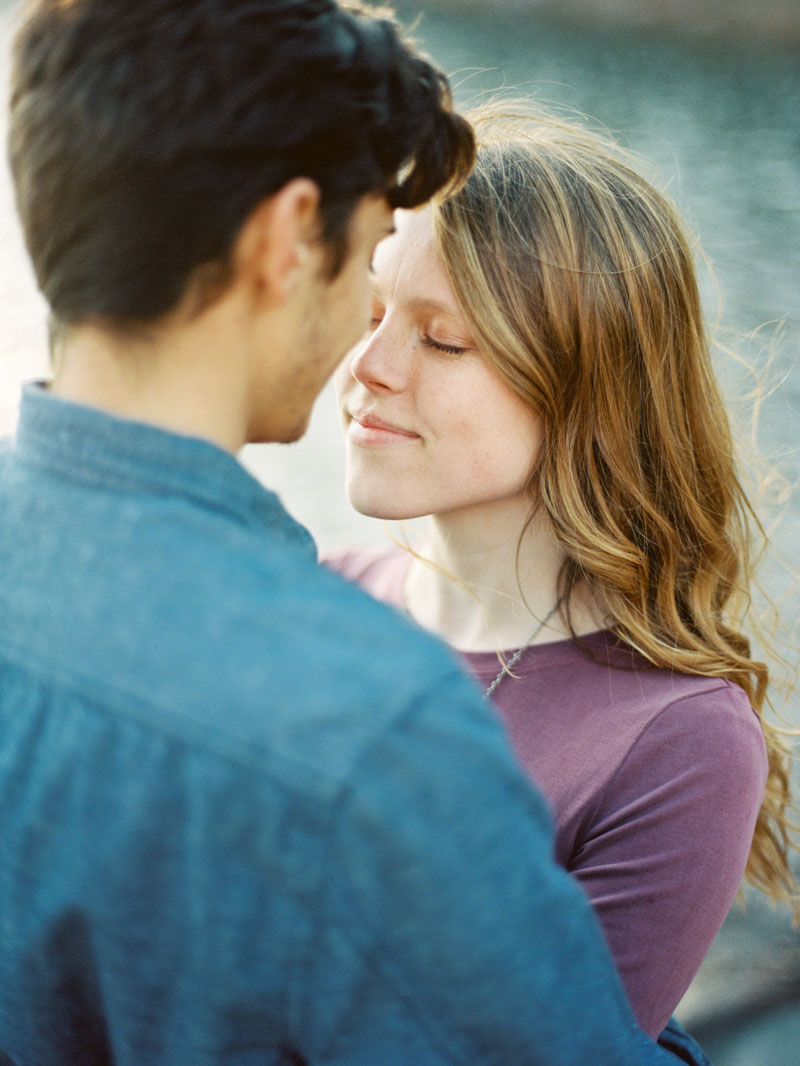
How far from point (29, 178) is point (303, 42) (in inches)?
7.3

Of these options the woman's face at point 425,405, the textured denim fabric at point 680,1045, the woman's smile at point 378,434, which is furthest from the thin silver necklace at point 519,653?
the textured denim fabric at point 680,1045

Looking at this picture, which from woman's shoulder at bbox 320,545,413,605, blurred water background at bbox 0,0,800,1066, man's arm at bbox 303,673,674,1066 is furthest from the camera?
blurred water background at bbox 0,0,800,1066

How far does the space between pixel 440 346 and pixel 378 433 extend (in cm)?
13

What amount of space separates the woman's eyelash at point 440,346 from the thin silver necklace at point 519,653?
33 centimetres

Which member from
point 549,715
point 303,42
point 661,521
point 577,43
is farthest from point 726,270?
point 303,42

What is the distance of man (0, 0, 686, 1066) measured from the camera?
0.47 meters

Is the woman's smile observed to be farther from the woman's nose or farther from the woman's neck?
the woman's neck

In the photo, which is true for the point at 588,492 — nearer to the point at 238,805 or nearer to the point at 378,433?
the point at 378,433

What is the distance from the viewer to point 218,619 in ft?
1.56

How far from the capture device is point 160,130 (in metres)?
0.52

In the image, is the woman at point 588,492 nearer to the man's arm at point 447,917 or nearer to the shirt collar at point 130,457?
the man's arm at point 447,917

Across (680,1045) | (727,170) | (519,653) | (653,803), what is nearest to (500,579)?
(519,653)

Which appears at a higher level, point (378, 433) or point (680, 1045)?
point (378, 433)

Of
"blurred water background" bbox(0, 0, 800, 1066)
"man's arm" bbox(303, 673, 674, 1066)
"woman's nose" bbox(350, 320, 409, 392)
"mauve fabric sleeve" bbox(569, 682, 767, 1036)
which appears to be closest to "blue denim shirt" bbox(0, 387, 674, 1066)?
"man's arm" bbox(303, 673, 674, 1066)
